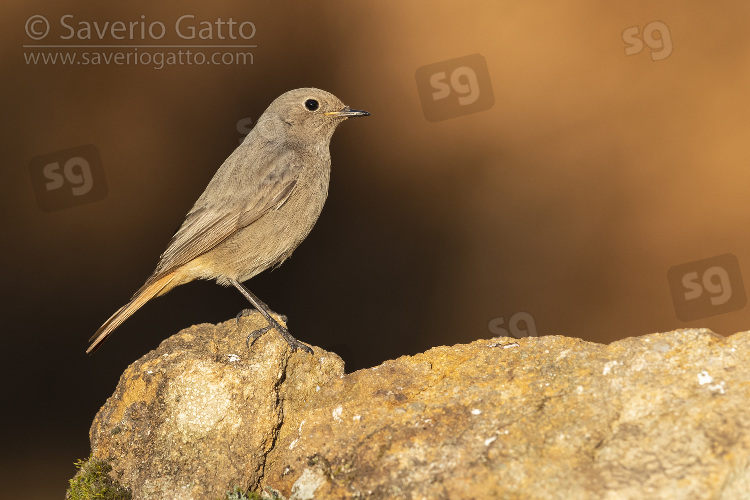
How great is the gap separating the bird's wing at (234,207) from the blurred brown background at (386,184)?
3.57 meters

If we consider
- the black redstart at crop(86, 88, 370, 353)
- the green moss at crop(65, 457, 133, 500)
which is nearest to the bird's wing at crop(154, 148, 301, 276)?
the black redstart at crop(86, 88, 370, 353)

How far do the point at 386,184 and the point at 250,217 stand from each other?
4499 millimetres

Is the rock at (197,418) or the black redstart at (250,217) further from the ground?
the black redstart at (250,217)

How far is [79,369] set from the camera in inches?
377

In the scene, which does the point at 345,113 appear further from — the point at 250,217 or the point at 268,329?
the point at 268,329

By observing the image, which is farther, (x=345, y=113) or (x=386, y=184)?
(x=386, y=184)

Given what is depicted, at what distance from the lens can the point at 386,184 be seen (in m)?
10.6

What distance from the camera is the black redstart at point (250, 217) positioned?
6.27 meters

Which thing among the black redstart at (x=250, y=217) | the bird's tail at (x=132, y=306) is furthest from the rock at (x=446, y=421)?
the black redstart at (x=250, y=217)

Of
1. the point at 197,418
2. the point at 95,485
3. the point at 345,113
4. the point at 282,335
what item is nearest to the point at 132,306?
the point at 282,335

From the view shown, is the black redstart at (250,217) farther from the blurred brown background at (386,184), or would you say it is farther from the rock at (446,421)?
the blurred brown background at (386,184)

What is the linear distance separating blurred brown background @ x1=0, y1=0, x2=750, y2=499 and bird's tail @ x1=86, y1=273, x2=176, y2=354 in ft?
12.1

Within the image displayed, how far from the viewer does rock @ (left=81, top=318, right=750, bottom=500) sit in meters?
3.77

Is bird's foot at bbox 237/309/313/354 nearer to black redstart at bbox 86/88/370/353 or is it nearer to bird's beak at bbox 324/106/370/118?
black redstart at bbox 86/88/370/353
